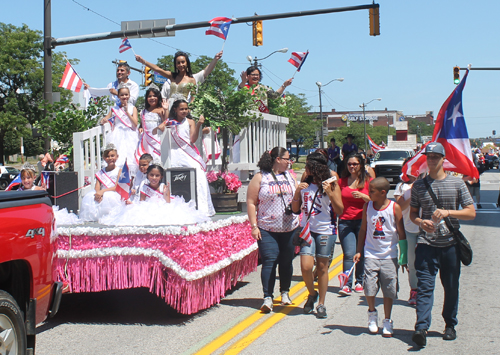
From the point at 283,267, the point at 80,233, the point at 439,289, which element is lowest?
the point at 439,289

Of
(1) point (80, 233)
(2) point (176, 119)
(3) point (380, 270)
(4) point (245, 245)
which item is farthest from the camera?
(2) point (176, 119)

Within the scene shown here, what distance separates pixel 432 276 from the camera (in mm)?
5219

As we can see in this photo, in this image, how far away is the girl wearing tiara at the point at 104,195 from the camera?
271 inches

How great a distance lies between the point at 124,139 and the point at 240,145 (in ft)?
6.63

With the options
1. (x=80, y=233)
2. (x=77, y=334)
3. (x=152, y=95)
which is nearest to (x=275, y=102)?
(x=152, y=95)

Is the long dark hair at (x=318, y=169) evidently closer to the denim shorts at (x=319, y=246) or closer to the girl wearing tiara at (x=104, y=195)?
the denim shorts at (x=319, y=246)

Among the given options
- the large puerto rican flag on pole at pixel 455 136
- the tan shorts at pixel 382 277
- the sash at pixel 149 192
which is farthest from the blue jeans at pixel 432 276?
the sash at pixel 149 192

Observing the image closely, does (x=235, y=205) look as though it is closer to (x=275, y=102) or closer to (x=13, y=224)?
(x=275, y=102)

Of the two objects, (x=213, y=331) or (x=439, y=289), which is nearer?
(x=213, y=331)

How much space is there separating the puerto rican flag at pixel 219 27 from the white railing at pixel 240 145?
122 inches

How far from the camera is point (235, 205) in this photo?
319 inches

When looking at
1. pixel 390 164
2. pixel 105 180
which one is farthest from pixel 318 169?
pixel 390 164

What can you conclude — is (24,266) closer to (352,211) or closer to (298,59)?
(352,211)

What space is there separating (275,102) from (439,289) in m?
4.77
